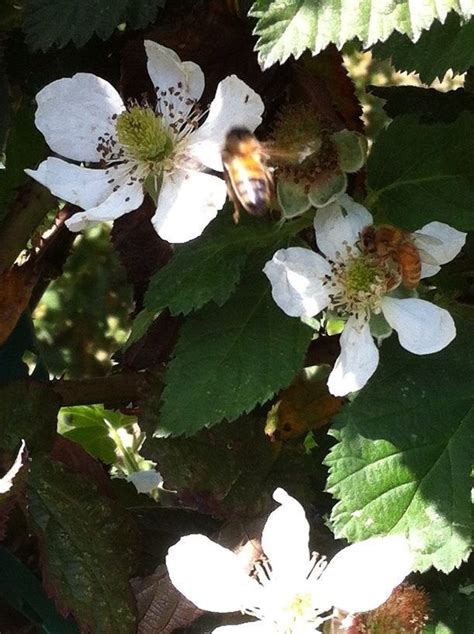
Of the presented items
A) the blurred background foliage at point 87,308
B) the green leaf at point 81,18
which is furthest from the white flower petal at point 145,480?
the blurred background foliage at point 87,308

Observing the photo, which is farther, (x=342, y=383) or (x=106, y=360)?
(x=106, y=360)

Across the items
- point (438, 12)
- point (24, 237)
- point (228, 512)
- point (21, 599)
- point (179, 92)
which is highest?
point (438, 12)

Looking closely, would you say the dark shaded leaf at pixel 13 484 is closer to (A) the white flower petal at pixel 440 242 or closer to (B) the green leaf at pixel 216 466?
(B) the green leaf at pixel 216 466

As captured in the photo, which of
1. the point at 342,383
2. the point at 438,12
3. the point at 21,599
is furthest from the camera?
the point at 21,599

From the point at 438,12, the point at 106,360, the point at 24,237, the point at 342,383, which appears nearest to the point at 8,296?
the point at 24,237

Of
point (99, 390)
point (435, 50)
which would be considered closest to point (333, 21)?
point (435, 50)

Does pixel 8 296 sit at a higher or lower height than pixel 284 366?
lower

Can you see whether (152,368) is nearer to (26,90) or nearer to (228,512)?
(228,512)
